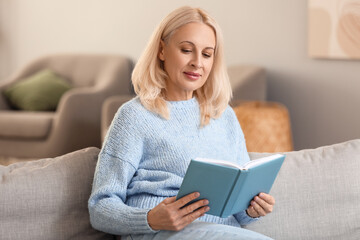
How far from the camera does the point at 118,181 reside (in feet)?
5.92

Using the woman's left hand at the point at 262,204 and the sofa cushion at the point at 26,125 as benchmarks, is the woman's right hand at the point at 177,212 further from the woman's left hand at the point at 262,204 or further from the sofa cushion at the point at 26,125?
the sofa cushion at the point at 26,125

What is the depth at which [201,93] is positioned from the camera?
82.7 inches

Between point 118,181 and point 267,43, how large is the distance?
2.73 metres

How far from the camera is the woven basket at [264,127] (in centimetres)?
363

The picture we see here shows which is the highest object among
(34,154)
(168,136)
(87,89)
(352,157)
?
(168,136)

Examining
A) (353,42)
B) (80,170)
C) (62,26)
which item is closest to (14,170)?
(80,170)

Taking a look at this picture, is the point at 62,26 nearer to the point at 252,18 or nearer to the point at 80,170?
the point at 252,18

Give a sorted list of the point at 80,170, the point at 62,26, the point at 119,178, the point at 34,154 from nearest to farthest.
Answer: the point at 119,178, the point at 80,170, the point at 34,154, the point at 62,26

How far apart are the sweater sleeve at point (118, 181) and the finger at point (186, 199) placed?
12 cm

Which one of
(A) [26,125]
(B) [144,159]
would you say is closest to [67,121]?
(A) [26,125]

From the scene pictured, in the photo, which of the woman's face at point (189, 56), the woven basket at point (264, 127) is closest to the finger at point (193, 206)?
the woman's face at point (189, 56)

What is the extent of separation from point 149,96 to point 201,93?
0.21 metres

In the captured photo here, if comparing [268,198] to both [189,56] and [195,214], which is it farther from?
[189,56]

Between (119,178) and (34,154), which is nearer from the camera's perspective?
(119,178)
